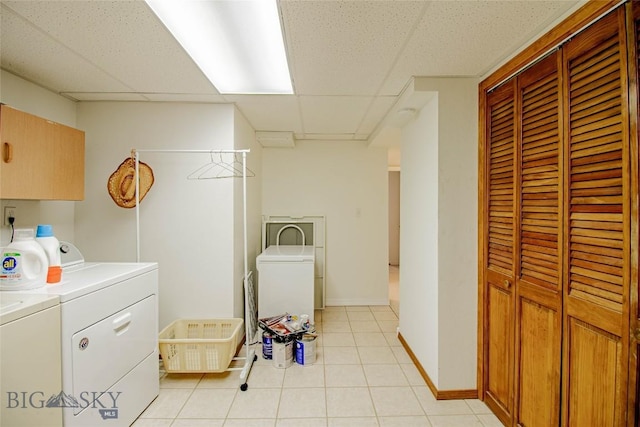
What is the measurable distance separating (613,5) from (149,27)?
209 centimetres

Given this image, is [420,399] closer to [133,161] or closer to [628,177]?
[628,177]

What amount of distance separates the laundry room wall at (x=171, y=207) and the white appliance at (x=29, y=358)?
4.05ft

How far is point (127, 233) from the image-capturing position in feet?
8.38

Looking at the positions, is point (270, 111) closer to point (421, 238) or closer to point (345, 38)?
point (345, 38)

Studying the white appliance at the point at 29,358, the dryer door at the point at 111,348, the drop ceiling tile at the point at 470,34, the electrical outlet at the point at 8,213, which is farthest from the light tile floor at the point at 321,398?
the drop ceiling tile at the point at 470,34

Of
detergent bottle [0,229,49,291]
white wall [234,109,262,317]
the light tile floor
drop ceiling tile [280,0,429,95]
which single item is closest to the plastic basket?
the light tile floor

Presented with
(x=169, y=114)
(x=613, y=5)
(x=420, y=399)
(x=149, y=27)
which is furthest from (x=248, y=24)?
(x=420, y=399)

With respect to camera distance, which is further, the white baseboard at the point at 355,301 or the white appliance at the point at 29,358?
→ the white baseboard at the point at 355,301

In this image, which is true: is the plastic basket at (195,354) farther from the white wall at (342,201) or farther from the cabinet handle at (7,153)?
the white wall at (342,201)

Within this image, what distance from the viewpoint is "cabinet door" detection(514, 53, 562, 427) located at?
1408 mm

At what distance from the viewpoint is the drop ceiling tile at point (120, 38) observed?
135 centimetres

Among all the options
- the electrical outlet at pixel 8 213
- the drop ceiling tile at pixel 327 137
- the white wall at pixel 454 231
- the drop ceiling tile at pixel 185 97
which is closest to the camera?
the electrical outlet at pixel 8 213

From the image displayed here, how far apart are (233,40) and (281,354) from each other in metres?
2.43

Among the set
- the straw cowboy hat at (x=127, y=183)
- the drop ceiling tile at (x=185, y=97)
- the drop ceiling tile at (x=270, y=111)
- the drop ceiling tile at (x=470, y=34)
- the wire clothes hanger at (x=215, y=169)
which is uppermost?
the drop ceiling tile at (x=270, y=111)
